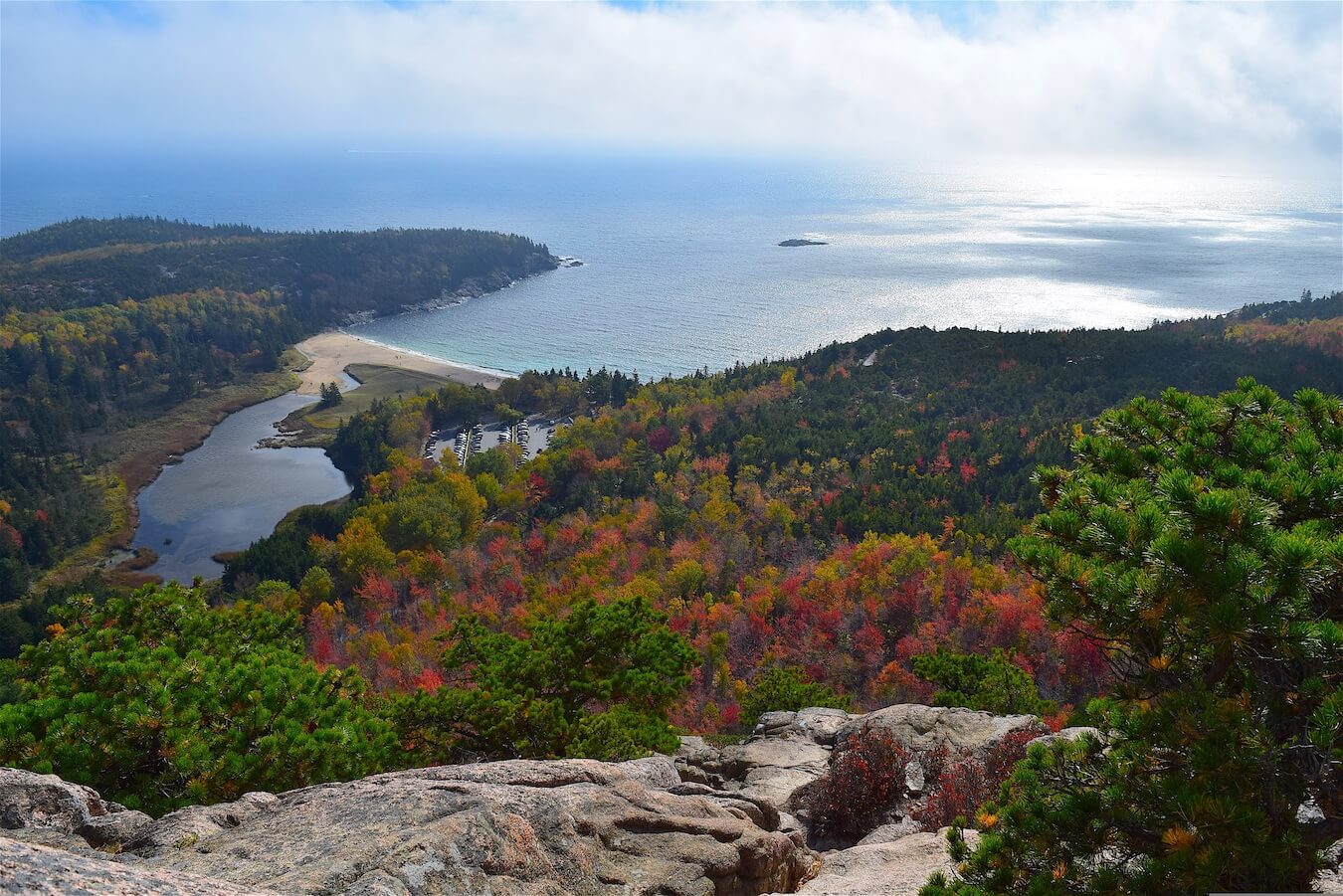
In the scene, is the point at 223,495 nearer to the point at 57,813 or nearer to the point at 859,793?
the point at 57,813

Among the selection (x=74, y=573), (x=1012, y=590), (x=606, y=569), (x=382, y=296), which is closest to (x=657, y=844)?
(x=1012, y=590)

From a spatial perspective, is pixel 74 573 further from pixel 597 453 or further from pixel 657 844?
pixel 657 844

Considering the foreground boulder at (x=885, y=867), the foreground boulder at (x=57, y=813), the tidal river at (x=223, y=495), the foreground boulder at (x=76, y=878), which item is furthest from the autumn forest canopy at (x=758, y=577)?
the foreground boulder at (x=76, y=878)

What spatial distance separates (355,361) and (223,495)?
183 ft

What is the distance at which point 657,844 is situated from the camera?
10789 mm

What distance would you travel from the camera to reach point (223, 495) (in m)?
88.6

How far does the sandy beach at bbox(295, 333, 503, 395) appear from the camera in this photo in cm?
12544

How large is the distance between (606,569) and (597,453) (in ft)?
94.2

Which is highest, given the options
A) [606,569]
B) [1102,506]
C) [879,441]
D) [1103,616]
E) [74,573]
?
[1102,506]

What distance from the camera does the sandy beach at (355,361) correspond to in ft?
412

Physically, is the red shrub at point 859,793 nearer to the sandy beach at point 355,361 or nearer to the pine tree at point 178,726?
the pine tree at point 178,726

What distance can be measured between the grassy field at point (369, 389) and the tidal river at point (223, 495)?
681cm

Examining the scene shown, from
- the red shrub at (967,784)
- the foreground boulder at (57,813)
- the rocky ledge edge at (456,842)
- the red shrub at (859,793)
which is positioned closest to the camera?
the rocky ledge edge at (456,842)

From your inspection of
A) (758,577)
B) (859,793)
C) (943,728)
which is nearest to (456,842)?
(859,793)
